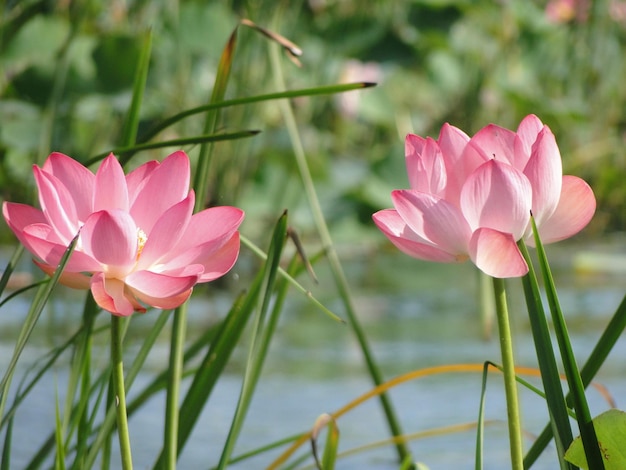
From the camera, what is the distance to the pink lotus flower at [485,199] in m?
0.46

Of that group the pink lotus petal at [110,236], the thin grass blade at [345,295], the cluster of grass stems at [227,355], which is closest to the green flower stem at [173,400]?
the cluster of grass stems at [227,355]

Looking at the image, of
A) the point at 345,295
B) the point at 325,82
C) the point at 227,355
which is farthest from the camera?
the point at 325,82

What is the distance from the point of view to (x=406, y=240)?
0.49 metres

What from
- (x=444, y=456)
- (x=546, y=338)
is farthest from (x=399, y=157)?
(x=546, y=338)

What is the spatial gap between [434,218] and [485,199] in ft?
0.08

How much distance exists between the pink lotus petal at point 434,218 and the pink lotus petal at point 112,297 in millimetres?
120

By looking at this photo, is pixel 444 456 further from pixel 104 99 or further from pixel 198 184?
pixel 104 99

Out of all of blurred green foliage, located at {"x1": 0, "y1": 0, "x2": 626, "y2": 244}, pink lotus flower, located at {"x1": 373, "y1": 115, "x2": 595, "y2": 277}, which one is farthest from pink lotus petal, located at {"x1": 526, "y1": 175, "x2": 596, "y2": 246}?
blurred green foliage, located at {"x1": 0, "y1": 0, "x2": 626, "y2": 244}

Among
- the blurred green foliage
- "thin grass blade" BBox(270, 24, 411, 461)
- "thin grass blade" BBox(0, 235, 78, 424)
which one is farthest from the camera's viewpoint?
the blurred green foliage

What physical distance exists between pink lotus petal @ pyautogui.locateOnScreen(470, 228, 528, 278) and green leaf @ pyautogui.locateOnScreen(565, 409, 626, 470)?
0.32ft

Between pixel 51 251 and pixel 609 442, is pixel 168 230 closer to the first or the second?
pixel 51 251

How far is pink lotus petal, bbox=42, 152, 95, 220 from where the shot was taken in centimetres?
50

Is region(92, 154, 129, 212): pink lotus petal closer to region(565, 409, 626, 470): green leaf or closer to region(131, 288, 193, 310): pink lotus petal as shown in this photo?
region(131, 288, 193, 310): pink lotus petal

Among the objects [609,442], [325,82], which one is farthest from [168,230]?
[325,82]
